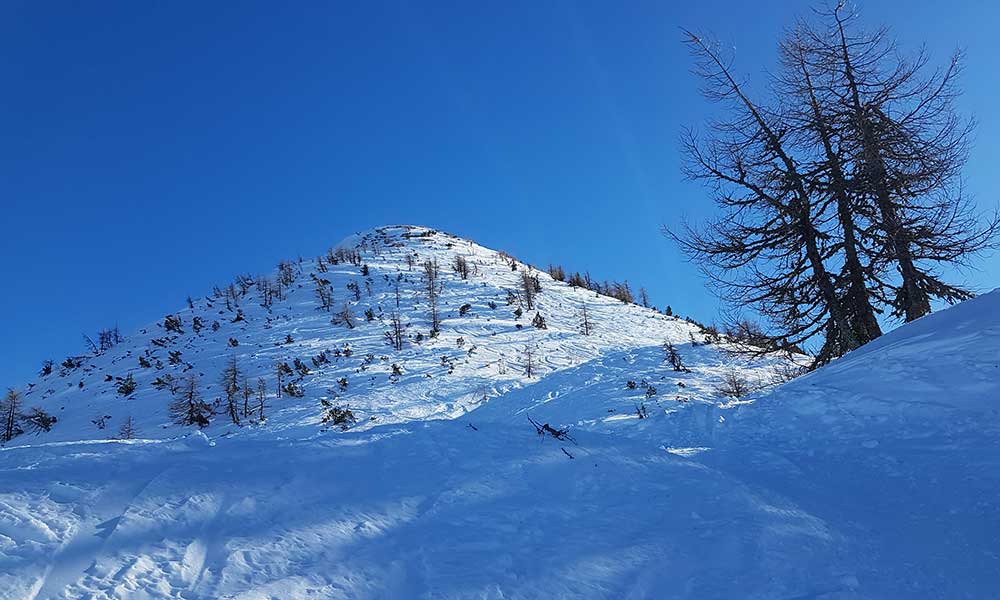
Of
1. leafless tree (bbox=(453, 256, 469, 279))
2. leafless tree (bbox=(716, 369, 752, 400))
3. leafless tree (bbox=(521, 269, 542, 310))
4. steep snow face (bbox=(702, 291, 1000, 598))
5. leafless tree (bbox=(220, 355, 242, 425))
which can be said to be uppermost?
leafless tree (bbox=(453, 256, 469, 279))

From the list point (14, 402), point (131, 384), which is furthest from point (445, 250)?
point (14, 402)

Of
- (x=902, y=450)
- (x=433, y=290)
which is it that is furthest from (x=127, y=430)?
(x=902, y=450)

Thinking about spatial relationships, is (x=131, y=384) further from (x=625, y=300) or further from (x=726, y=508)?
(x=625, y=300)

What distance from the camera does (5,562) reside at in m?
2.60

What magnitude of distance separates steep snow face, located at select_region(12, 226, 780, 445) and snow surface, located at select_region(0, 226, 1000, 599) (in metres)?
5.30

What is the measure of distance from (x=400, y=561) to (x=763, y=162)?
8698 millimetres

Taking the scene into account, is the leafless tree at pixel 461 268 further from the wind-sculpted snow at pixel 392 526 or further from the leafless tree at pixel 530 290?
the wind-sculpted snow at pixel 392 526

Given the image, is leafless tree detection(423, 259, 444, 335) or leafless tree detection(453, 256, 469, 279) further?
leafless tree detection(453, 256, 469, 279)

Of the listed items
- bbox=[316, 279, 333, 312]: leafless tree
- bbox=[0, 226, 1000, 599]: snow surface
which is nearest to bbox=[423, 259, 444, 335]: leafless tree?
bbox=[316, 279, 333, 312]: leafless tree

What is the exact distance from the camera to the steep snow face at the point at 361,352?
10.9 m

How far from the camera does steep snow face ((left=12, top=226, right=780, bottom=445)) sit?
10.9 metres

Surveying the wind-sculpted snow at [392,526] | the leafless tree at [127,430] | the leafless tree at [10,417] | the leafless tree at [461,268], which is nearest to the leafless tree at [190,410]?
the leafless tree at [127,430]

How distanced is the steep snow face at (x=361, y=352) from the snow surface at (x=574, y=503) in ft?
17.4

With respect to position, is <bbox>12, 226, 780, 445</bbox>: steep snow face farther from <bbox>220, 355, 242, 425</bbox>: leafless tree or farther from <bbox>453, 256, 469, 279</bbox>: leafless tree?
<bbox>453, 256, 469, 279</bbox>: leafless tree
